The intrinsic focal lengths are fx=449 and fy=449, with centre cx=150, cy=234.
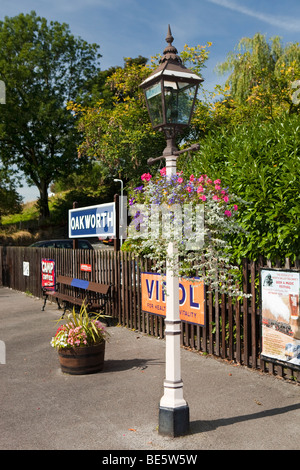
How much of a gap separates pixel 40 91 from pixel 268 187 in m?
36.1

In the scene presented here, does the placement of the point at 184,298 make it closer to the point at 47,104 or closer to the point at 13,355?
the point at 13,355

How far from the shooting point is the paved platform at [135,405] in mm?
4844

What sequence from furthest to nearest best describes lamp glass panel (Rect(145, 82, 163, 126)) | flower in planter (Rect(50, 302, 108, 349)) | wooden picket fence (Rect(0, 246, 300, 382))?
flower in planter (Rect(50, 302, 108, 349))
wooden picket fence (Rect(0, 246, 300, 382))
lamp glass panel (Rect(145, 82, 163, 126))

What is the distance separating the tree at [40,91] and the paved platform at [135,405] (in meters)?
32.5

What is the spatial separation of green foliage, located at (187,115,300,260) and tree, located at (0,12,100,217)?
33263mm

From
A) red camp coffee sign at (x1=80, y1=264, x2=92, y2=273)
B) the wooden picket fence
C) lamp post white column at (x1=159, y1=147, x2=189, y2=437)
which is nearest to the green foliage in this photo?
the wooden picket fence

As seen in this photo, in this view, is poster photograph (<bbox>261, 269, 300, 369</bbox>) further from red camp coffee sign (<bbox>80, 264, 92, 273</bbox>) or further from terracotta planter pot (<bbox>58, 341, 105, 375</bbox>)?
red camp coffee sign (<bbox>80, 264, 92, 273</bbox>)

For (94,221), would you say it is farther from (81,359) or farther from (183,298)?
(81,359)

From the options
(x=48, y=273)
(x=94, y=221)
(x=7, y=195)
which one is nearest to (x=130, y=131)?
(x=48, y=273)

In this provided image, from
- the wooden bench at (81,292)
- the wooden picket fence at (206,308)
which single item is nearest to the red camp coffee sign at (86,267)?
the wooden picket fence at (206,308)

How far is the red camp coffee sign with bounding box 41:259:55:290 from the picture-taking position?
1527 cm

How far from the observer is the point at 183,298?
8.69 m

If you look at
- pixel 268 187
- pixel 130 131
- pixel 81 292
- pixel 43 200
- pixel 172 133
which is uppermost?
pixel 130 131

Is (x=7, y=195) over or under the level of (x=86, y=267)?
over
